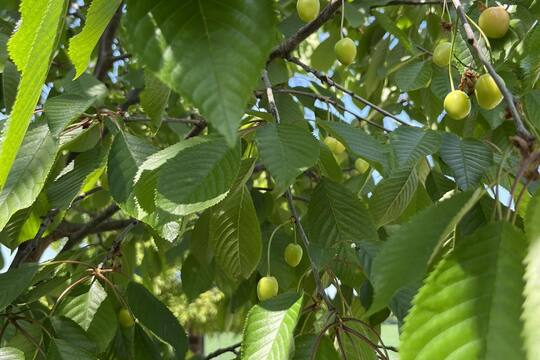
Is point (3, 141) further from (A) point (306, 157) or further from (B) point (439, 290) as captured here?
(A) point (306, 157)

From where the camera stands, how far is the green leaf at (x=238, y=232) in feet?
3.97

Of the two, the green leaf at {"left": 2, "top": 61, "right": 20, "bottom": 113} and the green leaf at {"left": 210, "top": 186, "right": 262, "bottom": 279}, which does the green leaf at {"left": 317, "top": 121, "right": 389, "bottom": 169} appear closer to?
the green leaf at {"left": 210, "top": 186, "right": 262, "bottom": 279}

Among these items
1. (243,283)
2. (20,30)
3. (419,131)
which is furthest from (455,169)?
(243,283)

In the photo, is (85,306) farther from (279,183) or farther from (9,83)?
(279,183)

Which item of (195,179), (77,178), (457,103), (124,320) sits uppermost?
(457,103)

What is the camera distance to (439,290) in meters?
0.44

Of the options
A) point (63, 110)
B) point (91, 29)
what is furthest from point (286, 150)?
point (63, 110)

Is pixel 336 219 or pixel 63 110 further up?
pixel 63 110

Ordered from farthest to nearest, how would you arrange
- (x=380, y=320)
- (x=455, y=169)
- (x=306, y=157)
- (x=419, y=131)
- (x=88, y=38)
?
1. (x=380, y=320)
2. (x=419, y=131)
3. (x=455, y=169)
4. (x=306, y=157)
5. (x=88, y=38)

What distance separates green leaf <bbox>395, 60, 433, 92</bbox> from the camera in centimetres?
155

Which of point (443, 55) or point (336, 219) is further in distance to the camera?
point (443, 55)

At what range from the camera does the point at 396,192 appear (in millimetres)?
1160

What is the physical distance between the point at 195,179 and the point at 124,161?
302mm

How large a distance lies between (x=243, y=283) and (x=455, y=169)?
108 centimetres
